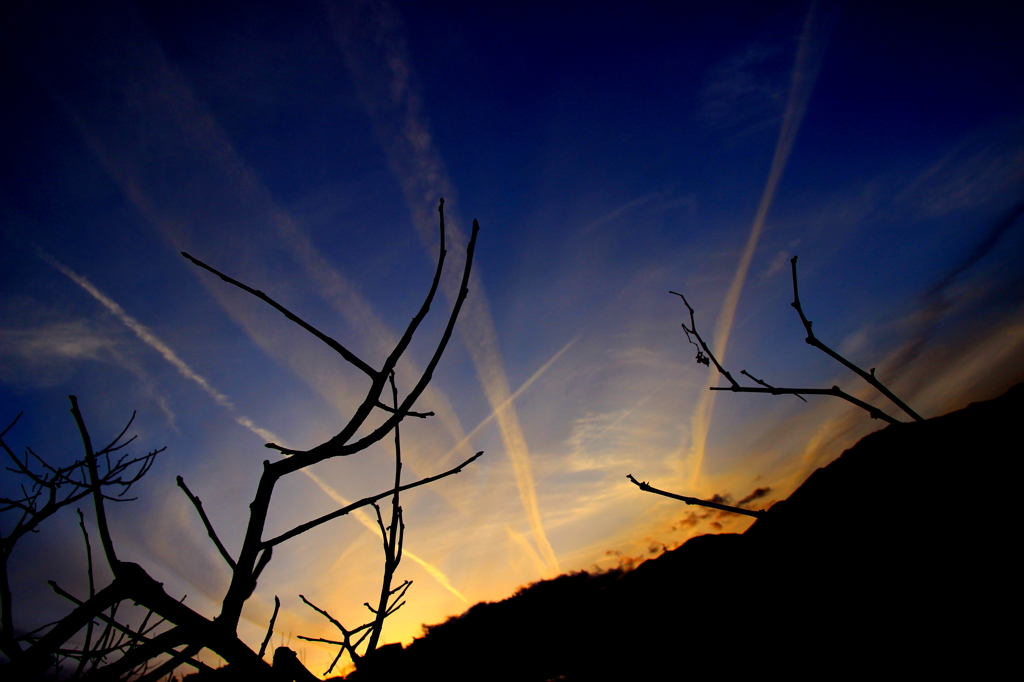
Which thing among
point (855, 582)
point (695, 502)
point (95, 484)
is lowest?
point (855, 582)

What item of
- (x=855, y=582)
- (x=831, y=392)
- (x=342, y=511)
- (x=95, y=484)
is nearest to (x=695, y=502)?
(x=831, y=392)

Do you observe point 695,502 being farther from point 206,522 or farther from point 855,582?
point 855,582

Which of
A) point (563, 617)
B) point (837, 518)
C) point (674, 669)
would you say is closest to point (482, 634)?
point (563, 617)

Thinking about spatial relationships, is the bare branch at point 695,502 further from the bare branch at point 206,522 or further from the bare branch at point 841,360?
the bare branch at point 206,522

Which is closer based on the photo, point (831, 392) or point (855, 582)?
point (831, 392)

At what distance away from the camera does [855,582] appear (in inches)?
624

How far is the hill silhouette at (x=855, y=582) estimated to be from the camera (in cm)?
836

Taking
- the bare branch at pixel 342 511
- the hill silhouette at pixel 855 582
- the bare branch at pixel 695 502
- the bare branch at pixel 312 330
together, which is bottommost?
the hill silhouette at pixel 855 582

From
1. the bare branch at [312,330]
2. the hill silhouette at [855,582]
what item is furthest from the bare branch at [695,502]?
the bare branch at [312,330]

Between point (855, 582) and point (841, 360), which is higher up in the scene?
point (841, 360)

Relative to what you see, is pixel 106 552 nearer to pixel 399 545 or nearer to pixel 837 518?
pixel 399 545

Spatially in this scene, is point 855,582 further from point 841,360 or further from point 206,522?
point 206,522

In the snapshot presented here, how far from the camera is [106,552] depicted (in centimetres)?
135

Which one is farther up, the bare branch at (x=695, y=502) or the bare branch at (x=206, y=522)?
the bare branch at (x=206, y=522)
